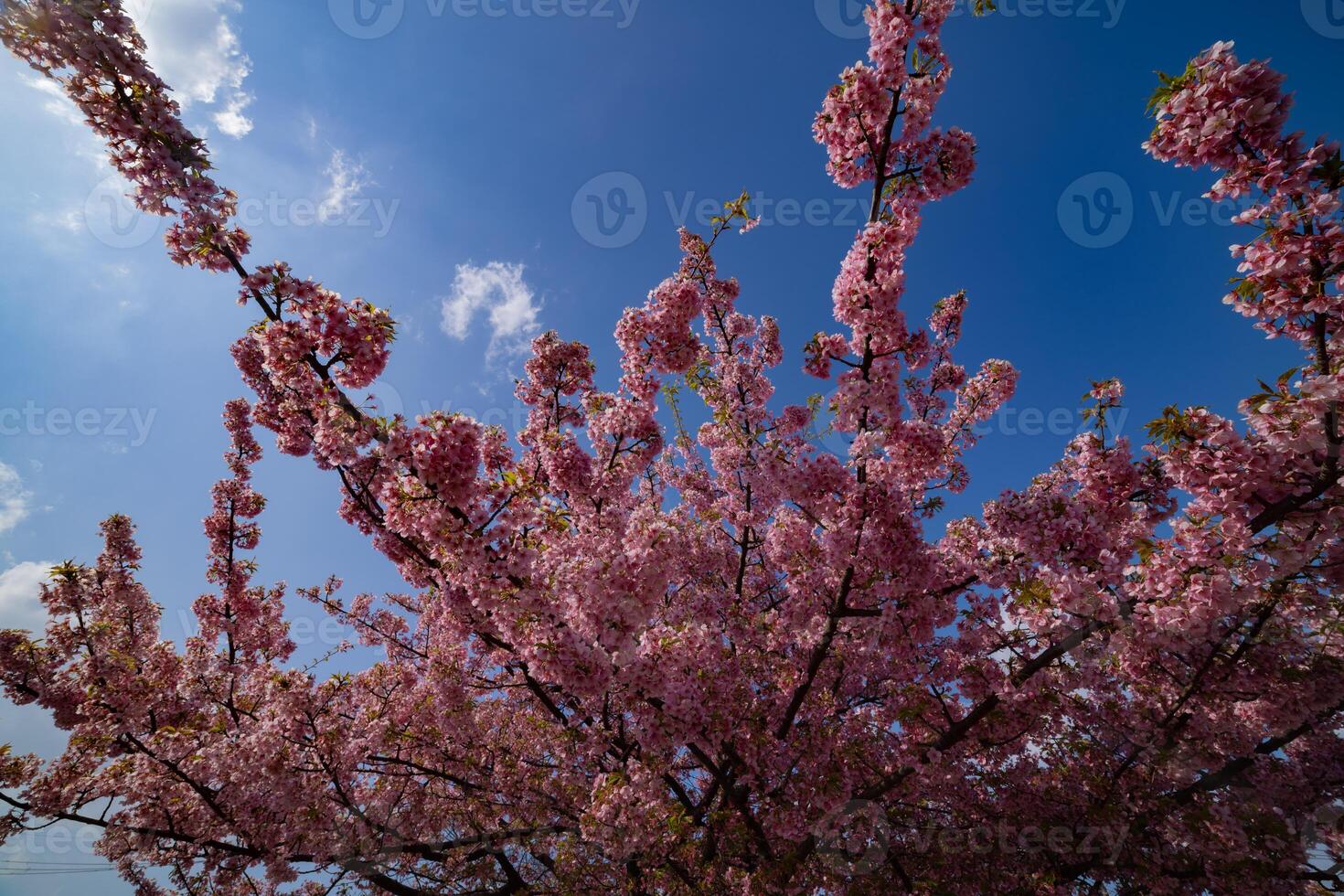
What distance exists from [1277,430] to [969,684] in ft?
16.0

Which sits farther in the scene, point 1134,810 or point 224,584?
point 224,584

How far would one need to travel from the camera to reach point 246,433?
10.7m

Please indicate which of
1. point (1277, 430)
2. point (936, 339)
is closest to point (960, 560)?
point (1277, 430)

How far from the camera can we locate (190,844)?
7445 mm

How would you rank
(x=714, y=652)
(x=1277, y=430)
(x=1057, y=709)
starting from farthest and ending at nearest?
(x=1057, y=709), (x=714, y=652), (x=1277, y=430)

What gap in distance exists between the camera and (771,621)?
9.18 meters

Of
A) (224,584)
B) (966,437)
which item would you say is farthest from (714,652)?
(224,584)

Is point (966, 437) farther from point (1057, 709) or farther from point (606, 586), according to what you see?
point (606, 586)

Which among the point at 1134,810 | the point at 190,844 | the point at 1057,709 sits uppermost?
the point at 1057,709

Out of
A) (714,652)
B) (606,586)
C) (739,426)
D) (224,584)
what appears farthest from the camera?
(224,584)

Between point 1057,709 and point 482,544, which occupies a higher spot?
point 482,544

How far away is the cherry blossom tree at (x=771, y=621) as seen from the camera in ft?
15.7

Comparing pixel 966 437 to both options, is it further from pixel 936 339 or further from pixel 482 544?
pixel 482 544

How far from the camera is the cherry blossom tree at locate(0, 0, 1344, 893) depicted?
4785mm
